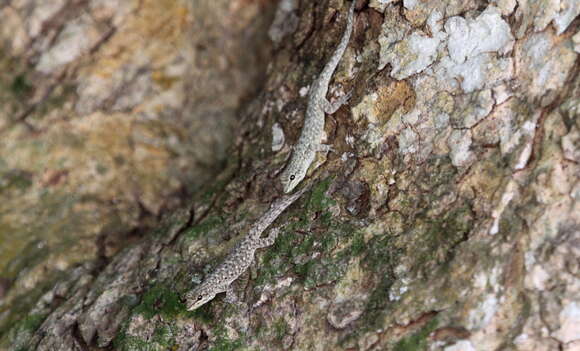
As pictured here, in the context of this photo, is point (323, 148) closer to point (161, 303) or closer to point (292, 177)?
point (292, 177)

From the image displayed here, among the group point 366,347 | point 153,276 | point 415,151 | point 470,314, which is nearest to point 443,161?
point 415,151

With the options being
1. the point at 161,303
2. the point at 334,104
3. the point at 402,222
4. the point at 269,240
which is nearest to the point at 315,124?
the point at 334,104

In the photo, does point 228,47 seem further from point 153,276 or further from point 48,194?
point 153,276

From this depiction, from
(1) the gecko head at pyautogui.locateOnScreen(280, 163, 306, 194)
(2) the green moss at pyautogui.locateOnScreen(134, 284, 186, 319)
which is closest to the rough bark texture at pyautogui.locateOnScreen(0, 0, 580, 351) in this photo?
(2) the green moss at pyautogui.locateOnScreen(134, 284, 186, 319)

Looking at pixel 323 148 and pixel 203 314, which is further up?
pixel 323 148

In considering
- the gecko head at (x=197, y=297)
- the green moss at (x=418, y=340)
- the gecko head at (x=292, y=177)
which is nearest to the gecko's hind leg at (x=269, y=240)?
the gecko head at (x=292, y=177)

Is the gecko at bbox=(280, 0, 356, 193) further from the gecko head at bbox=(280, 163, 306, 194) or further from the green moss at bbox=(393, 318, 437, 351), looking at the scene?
the green moss at bbox=(393, 318, 437, 351)

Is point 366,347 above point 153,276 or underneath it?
underneath

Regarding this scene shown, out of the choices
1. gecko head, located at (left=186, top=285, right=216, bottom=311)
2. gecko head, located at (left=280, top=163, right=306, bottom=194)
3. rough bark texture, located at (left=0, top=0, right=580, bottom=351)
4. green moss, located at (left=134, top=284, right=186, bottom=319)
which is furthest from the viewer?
gecko head, located at (left=280, top=163, right=306, bottom=194)
